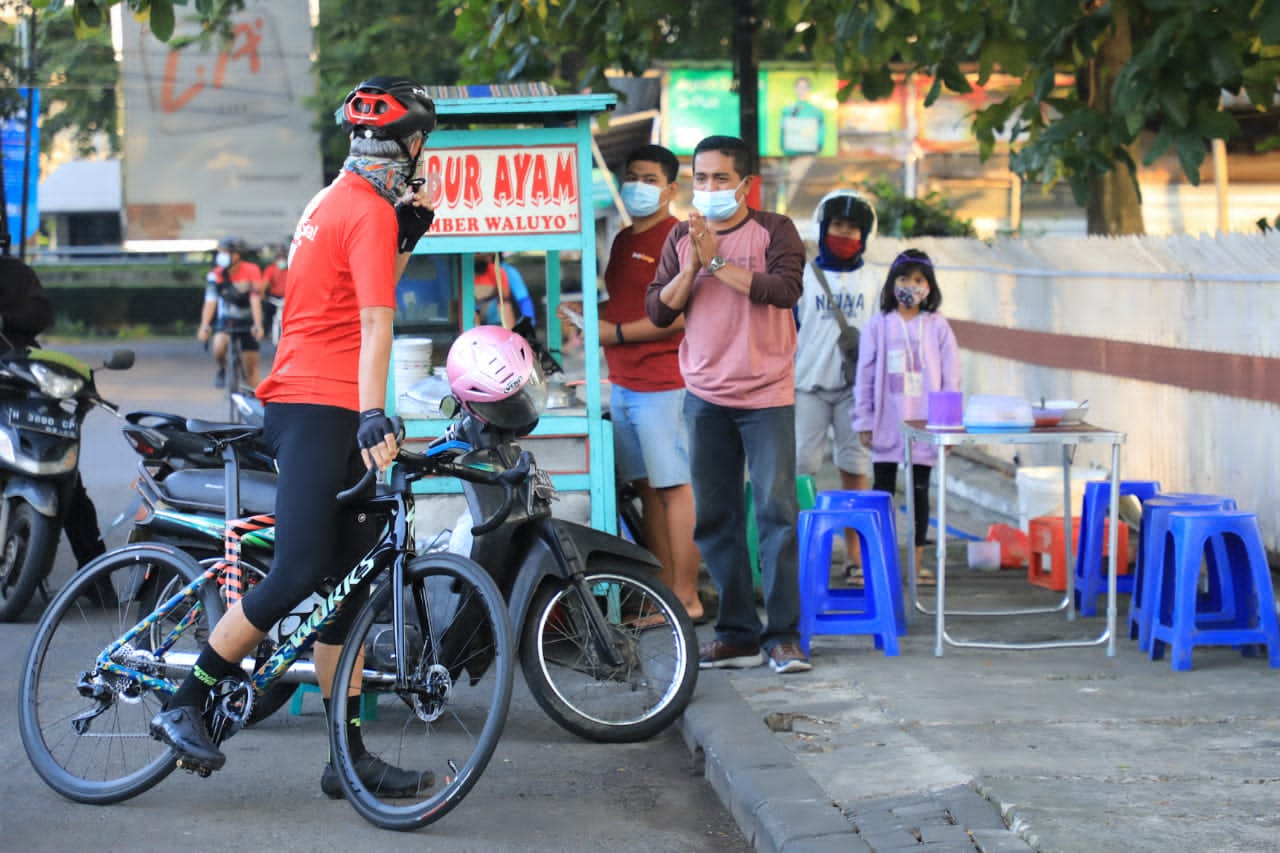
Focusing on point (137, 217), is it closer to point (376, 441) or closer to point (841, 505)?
point (841, 505)

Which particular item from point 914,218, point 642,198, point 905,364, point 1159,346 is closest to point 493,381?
point 642,198

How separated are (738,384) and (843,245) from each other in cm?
208

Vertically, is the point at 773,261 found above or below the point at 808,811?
above

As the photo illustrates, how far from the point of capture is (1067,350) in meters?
11.8

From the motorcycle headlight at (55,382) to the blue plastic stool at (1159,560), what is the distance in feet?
15.9

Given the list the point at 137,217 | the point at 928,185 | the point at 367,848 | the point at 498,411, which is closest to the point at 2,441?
the point at 498,411

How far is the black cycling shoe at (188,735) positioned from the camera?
489cm

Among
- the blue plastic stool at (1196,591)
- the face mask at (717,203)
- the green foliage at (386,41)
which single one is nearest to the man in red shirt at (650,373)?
the face mask at (717,203)

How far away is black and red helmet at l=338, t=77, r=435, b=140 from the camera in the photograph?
4805 millimetres

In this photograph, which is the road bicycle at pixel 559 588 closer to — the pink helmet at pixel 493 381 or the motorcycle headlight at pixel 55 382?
the pink helmet at pixel 493 381

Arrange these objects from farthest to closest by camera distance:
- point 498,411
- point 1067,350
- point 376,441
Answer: point 1067,350
point 498,411
point 376,441

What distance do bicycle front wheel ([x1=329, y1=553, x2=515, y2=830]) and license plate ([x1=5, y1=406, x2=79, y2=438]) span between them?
3552 millimetres

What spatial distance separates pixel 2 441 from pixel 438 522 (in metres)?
2.22

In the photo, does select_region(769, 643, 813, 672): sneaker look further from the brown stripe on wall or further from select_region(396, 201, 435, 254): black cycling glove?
the brown stripe on wall
